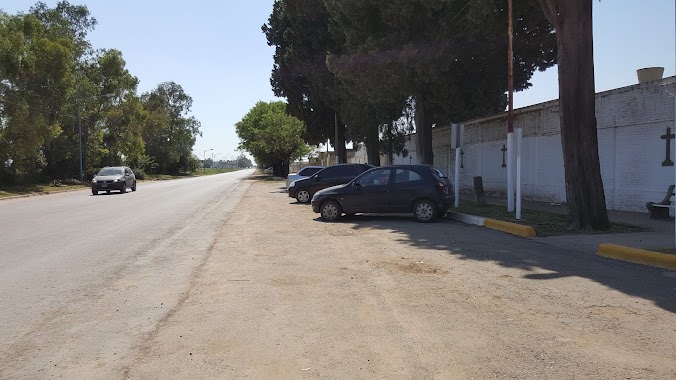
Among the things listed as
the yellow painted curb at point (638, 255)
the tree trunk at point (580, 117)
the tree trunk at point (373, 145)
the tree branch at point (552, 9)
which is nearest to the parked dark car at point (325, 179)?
the tree branch at point (552, 9)

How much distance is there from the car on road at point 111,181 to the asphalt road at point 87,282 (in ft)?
56.1

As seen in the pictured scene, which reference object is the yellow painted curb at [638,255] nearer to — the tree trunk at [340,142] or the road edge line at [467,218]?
the road edge line at [467,218]

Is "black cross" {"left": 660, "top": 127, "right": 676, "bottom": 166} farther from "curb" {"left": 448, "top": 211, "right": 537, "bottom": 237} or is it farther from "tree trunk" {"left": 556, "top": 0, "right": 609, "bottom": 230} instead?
"curb" {"left": 448, "top": 211, "right": 537, "bottom": 237}

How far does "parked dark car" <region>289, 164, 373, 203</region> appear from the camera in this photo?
21375mm

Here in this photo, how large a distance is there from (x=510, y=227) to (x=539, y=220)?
63.8 inches

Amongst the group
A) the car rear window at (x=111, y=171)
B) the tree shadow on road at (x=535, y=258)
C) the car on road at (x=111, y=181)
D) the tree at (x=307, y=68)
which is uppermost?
the tree at (x=307, y=68)

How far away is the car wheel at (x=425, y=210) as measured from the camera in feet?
47.2

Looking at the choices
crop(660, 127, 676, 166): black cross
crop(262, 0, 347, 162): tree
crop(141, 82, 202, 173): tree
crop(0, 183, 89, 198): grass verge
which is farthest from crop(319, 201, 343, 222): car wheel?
crop(141, 82, 202, 173): tree

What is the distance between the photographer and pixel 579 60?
40.2 ft

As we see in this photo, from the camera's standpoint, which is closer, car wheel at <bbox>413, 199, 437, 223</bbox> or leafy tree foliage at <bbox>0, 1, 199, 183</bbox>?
car wheel at <bbox>413, 199, 437, 223</bbox>

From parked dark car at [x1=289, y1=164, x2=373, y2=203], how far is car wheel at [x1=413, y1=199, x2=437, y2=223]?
Result: 6.73 meters

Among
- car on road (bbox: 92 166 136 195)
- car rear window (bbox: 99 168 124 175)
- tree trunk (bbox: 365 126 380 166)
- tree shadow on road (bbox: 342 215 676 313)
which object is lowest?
tree shadow on road (bbox: 342 215 676 313)

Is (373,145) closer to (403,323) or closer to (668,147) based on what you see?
(668,147)

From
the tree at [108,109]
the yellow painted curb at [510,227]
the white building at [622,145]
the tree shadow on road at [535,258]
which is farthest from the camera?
the tree at [108,109]
